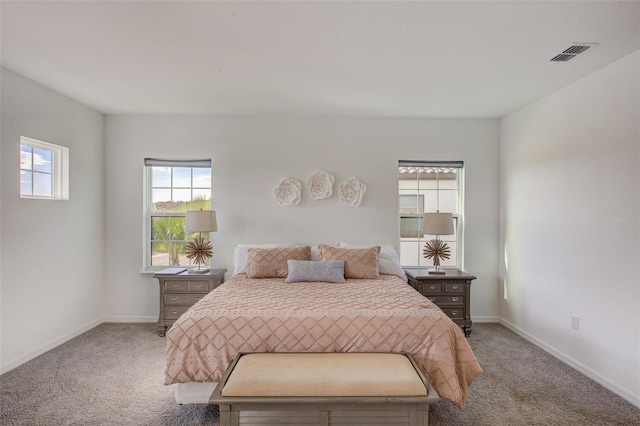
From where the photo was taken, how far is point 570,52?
2461 mm

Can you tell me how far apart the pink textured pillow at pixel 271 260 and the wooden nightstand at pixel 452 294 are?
4.52 feet

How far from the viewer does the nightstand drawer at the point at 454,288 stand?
369cm

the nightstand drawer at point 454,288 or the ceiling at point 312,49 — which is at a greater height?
the ceiling at point 312,49

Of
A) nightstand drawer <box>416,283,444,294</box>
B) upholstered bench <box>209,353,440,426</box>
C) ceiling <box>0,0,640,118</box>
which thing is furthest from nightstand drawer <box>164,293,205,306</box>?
nightstand drawer <box>416,283,444,294</box>

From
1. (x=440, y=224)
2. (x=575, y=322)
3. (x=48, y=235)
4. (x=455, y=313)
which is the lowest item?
(x=455, y=313)

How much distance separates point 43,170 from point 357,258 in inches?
132

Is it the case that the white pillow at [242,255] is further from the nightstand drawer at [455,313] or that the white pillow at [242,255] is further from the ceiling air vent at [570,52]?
the ceiling air vent at [570,52]

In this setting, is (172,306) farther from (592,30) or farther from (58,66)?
(592,30)

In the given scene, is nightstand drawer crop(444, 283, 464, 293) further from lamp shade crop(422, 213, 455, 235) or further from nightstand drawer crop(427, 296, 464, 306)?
lamp shade crop(422, 213, 455, 235)

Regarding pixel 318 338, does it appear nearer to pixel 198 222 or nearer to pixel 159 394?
pixel 159 394

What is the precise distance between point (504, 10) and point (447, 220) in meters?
2.26

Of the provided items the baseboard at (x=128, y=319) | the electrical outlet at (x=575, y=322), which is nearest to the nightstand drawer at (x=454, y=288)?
the electrical outlet at (x=575, y=322)

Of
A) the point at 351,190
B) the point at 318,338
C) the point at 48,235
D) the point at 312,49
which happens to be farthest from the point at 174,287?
the point at 312,49

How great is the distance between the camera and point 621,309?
2.55 meters
